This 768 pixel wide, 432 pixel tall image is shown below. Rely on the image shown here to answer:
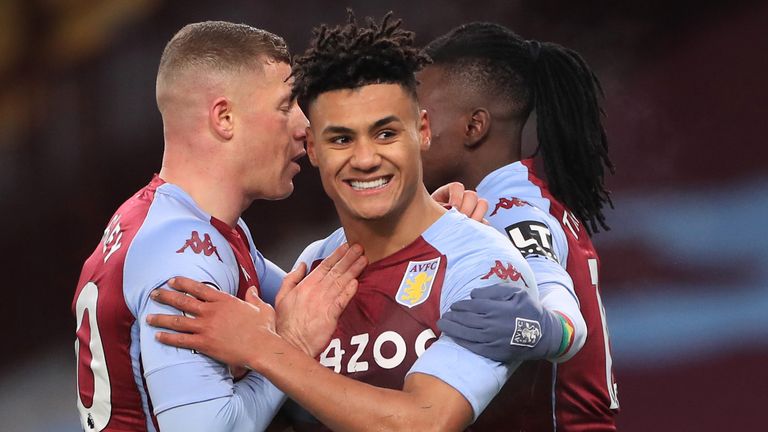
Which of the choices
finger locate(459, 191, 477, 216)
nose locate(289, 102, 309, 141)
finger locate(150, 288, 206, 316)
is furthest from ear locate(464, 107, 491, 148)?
finger locate(150, 288, 206, 316)

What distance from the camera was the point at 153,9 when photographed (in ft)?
15.4

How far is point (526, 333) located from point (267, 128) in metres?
0.87

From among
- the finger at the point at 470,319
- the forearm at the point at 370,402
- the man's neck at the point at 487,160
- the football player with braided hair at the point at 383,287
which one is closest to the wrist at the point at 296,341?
the football player with braided hair at the point at 383,287

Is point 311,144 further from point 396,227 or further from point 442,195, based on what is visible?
point 442,195

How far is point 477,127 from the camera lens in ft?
10.9

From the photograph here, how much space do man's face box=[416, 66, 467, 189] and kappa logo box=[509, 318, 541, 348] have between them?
1045 millimetres

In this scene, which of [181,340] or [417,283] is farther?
[417,283]

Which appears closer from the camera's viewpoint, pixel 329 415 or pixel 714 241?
pixel 329 415

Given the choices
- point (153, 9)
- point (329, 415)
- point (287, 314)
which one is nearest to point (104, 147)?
point (153, 9)

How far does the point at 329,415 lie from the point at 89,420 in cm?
67

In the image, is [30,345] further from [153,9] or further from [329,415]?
[329,415]

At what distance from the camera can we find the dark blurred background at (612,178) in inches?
179

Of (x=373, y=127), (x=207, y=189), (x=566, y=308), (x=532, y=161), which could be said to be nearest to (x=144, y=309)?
(x=207, y=189)

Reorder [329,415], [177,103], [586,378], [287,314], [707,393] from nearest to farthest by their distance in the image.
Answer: [329,415] → [287,314] → [177,103] → [586,378] → [707,393]
